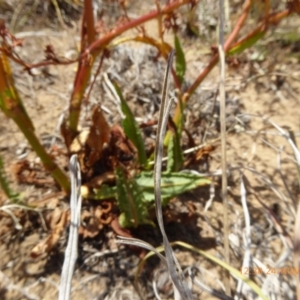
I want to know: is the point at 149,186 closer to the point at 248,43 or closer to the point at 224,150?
the point at 224,150

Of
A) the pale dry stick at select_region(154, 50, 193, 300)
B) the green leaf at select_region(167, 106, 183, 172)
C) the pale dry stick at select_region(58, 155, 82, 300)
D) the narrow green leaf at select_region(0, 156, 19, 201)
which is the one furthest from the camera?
the green leaf at select_region(167, 106, 183, 172)

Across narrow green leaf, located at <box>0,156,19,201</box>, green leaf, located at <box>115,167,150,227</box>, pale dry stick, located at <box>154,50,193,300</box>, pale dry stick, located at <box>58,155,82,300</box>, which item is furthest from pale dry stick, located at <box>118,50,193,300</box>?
narrow green leaf, located at <box>0,156,19,201</box>

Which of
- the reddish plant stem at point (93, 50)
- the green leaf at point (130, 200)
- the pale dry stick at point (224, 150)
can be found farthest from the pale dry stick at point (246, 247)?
the reddish plant stem at point (93, 50)

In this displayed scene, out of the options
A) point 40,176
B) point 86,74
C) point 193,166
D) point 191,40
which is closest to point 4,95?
point 86,74

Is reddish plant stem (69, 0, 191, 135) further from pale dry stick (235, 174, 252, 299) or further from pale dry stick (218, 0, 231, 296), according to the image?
pale dry stick (235, 174, 252, 299)

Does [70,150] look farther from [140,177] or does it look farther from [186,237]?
[186,237]
